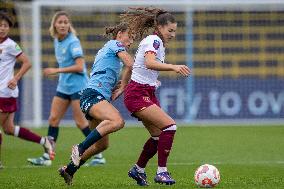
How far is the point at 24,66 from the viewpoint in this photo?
13258 mm

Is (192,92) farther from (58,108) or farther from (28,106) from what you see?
(58,108)

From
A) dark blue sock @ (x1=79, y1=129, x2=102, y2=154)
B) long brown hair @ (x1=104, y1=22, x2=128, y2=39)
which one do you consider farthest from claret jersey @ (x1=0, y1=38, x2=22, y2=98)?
dark blue sock @ (x1=79, y1=129, x2=102, y2=154)

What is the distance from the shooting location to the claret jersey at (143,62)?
10016 mm

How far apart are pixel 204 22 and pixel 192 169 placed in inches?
437

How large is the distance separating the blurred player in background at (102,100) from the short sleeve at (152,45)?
0.28m

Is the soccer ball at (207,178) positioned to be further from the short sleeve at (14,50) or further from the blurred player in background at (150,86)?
the short sleeve at (14,50)

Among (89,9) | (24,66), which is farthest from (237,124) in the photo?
(24,66)

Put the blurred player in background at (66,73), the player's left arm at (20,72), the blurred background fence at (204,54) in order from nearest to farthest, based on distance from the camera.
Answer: the player's left arm at (20,72), the blurred player in background at (66,73), the blurred background fence at (204,54)

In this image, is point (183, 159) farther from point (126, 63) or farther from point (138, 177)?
point (126, 63)

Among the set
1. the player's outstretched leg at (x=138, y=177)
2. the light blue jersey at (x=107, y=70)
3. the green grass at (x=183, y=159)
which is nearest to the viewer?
the player's outstretched leg at (x=138, y=177)

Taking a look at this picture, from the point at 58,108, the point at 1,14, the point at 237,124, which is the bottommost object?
the point at 237,124

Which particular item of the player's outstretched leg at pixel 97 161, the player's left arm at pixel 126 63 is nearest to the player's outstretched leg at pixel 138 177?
the player's left arm at pixel 126 63

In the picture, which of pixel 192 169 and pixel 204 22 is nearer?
pixel 192 169

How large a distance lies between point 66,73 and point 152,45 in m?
4.21
